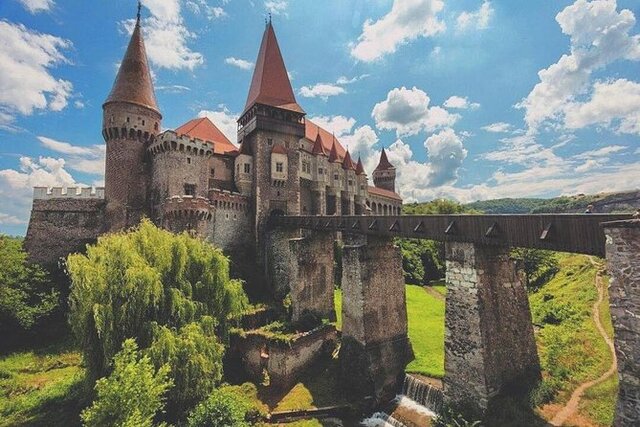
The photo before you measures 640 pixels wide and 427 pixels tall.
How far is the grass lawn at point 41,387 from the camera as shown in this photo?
43.8 ft

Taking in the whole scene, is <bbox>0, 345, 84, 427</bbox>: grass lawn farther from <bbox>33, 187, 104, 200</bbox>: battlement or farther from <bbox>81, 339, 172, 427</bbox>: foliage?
<bbox>33, 187, 104, 200</bbox>: battlement

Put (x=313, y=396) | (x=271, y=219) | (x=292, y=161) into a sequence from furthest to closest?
(x=292, y=161) < (x=271, y=219) < (x=313, y=396)

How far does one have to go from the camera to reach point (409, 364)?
1655 cm

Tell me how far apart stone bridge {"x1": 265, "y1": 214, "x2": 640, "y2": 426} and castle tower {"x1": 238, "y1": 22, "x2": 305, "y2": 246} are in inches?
329

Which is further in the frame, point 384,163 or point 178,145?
point 384,163

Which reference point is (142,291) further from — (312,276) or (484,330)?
(484,330)

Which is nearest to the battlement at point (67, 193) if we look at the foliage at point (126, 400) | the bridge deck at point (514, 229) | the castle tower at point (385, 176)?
the foliage at point (126, 400)

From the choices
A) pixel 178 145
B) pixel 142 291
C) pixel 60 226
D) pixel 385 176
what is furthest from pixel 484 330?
pixel 385 176

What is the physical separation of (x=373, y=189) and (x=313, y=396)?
134ft

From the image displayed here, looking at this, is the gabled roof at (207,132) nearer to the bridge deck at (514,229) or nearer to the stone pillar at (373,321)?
the stone pillar at (373,321)

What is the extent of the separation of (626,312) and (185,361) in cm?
1303

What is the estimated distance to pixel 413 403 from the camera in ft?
48.8

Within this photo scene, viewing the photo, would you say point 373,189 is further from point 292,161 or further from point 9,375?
point 9,375

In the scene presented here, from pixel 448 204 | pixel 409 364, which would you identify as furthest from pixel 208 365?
pixel 448 204
